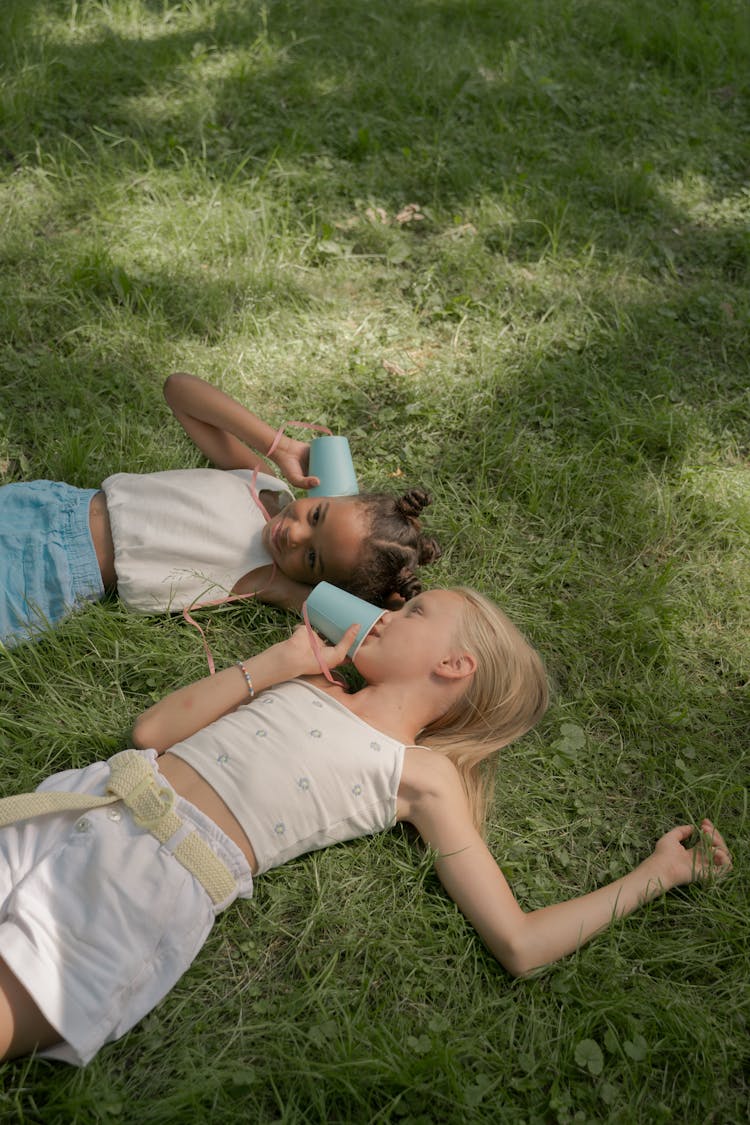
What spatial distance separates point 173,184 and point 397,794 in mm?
3065

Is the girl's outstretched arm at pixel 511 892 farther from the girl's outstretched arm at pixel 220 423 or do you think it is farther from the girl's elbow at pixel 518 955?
the girl's outstretched arm at pixel 220 423

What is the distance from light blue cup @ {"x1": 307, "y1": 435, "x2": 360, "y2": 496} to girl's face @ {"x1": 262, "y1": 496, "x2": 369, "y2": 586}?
0.48 ft

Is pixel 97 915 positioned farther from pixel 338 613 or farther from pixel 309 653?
pixel 338 613

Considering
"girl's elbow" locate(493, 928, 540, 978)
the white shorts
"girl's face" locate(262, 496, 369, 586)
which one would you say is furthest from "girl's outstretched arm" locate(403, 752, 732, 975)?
"girl's face" locate(262, 496, 369, 586)

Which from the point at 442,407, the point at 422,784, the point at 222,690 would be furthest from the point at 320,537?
the point at 442,407

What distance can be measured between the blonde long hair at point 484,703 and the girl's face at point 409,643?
0.15 ft

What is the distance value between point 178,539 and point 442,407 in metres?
1.29

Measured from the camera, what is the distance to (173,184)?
159 inches

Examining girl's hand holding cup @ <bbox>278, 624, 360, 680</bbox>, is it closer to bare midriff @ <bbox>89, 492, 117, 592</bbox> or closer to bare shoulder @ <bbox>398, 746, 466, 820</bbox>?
bare shoulder @ <bbox>398, 746, 466, 820</bbox>

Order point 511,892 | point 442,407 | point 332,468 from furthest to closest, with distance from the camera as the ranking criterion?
point 442,407, point 332,468, point 511,892

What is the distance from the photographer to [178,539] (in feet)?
8.95

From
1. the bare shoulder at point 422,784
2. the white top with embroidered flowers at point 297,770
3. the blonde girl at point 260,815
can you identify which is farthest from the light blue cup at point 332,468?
the bare shoulder at point 422,784

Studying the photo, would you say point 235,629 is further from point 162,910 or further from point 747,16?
point 747,16

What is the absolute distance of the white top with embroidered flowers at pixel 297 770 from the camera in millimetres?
2182
